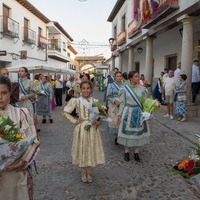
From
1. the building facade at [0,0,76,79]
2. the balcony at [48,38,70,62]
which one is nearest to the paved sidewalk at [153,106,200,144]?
the building facade at [0,0,76,79]

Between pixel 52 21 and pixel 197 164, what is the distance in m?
28.9

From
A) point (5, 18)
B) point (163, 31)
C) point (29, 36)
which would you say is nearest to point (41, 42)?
point (29, 36)

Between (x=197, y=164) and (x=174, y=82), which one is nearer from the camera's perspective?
(x=197, y=164)

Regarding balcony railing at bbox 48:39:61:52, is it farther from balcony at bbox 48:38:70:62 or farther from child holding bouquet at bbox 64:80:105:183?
child holding bouquet at bbox 64:80:105:183

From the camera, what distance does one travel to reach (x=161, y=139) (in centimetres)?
713

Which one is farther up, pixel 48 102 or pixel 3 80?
pixel 3 80

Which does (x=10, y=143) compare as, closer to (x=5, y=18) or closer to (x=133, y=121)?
(x=133, y=121)

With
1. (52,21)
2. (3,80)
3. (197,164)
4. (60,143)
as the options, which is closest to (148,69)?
(60,143)

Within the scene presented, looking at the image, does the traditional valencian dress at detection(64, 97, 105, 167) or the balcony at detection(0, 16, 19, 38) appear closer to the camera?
the traditional valencian dress at detection(64, 97, 105, 167)

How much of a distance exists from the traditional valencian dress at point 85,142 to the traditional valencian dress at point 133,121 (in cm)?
105

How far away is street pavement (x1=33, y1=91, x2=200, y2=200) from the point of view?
3855mm

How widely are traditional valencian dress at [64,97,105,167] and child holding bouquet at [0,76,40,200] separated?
1915 millimetres

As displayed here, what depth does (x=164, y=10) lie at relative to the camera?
11.1 meters

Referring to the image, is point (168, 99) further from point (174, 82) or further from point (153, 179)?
point (153, 179)
